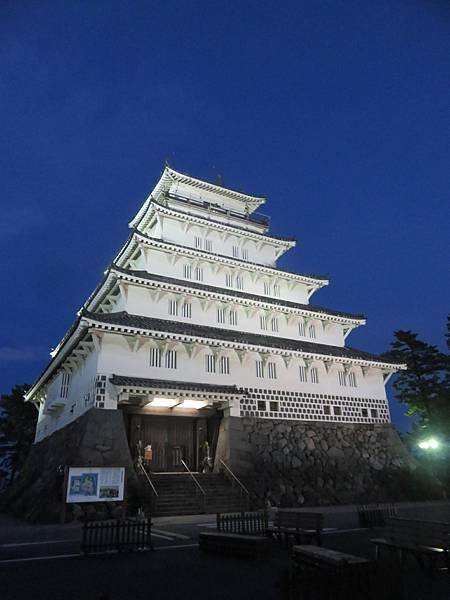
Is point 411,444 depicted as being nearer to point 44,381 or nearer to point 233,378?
point 233,378

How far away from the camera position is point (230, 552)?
9133 millimetres

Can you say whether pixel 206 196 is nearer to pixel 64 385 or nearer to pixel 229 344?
pixel 229 344

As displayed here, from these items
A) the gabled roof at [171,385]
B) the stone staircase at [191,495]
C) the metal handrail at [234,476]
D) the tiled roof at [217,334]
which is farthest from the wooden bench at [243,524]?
the tiled roof at [217,334]

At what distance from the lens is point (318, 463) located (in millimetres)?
23219

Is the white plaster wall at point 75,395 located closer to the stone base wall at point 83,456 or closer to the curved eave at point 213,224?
the stone base wall at point 83,456

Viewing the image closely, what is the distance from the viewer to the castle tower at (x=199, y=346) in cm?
2112

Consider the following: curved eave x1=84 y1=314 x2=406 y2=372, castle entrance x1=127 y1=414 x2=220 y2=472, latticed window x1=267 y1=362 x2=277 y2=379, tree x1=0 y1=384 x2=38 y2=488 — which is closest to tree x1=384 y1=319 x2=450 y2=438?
curved eave x1=84 y1=314 x2=406 y2=372

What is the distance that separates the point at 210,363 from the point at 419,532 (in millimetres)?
15963

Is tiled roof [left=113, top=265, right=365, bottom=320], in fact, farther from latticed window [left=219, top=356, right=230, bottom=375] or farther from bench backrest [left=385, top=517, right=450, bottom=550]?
bench backrest [left=385, top=517, right=450, bottom=550]

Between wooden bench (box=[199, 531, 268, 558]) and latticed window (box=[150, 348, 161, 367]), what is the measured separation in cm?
1256

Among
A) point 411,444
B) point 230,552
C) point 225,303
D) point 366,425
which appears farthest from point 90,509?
point 411,444

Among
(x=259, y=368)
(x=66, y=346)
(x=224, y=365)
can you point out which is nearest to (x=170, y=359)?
(x=224, y=365)

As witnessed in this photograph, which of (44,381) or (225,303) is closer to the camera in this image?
(225,303)

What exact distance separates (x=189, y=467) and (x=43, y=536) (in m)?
11.2
